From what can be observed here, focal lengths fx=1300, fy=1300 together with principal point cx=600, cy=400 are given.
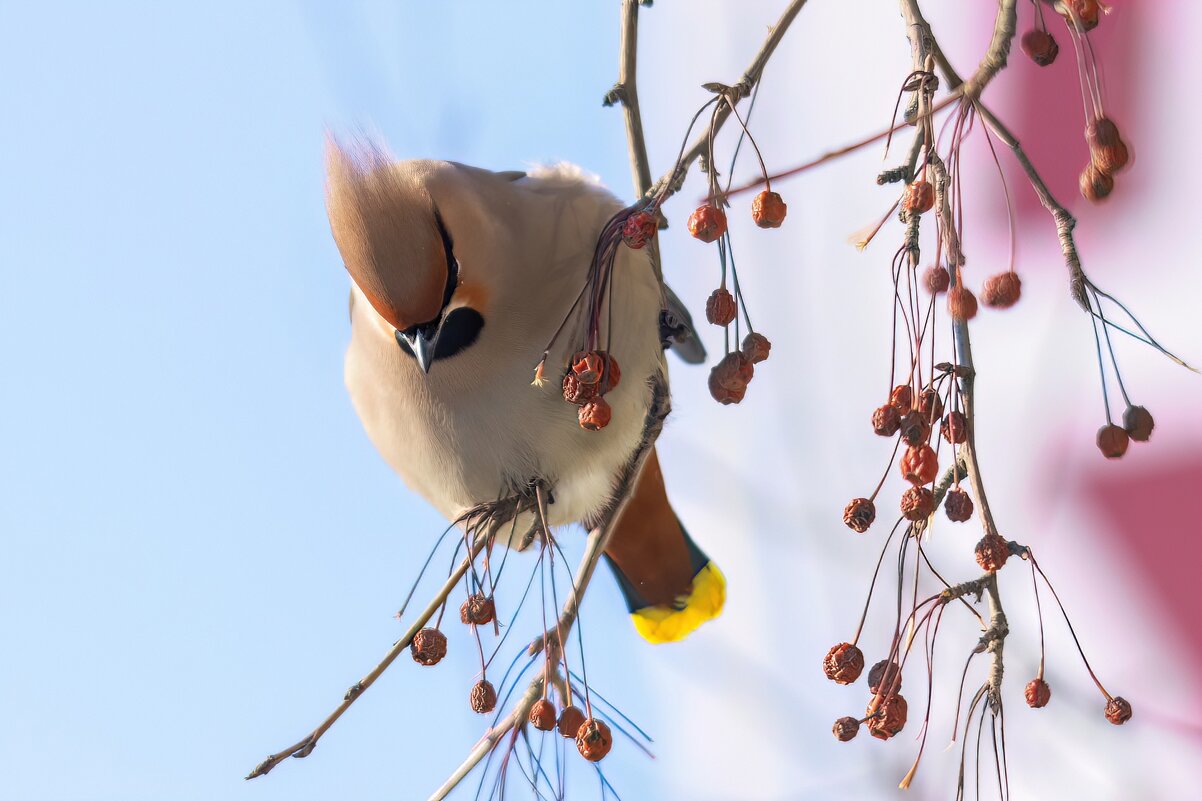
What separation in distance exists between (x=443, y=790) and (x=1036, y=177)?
74 centimetres

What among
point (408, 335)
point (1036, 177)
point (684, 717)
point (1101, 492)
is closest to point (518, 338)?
point (408, 335)

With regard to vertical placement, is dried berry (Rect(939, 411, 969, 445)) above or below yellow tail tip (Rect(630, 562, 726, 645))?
above

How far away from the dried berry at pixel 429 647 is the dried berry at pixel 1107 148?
708 millimetres

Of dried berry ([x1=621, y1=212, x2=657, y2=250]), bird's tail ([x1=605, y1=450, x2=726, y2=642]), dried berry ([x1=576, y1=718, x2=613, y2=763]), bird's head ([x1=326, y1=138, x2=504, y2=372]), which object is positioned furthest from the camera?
bird's tail ([x1=605, y1=450, x2=726, y2=642])

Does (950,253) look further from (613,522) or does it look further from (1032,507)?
(1032,507)

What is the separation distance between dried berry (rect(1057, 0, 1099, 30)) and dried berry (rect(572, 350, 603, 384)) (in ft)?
1.51

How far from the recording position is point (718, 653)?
2934mm

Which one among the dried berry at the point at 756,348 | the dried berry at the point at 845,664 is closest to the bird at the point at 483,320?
the dried berry at the point at 756,348

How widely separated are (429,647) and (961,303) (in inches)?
22.6

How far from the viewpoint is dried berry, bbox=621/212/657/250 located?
1077 mm

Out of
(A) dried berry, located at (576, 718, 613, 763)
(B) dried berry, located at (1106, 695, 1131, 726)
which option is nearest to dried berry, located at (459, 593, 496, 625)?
(A) dried berry, located at (576, 718, 613, 763)

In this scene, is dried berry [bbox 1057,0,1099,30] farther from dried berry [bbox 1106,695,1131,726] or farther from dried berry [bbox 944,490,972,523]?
dried berry [bbox 1106,695,1131,726]

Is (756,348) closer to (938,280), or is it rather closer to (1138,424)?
(938,280)

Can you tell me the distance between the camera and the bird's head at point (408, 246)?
1.48 m
